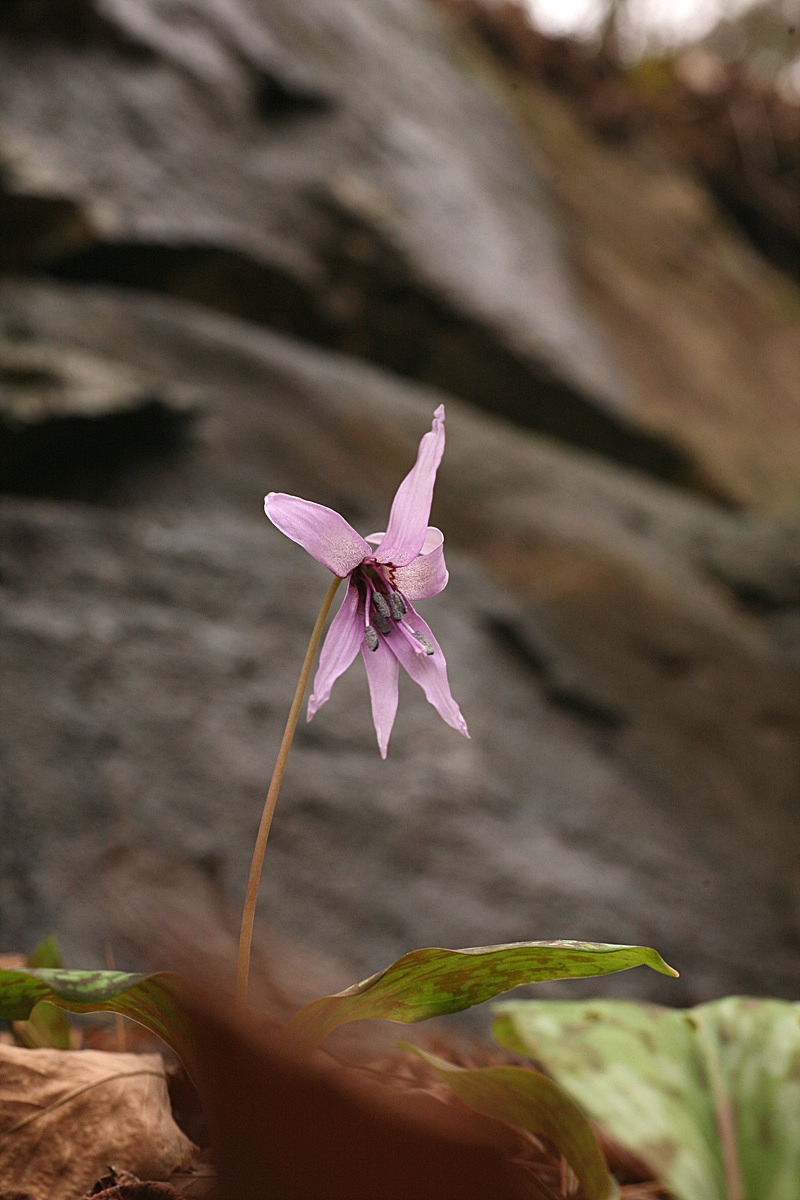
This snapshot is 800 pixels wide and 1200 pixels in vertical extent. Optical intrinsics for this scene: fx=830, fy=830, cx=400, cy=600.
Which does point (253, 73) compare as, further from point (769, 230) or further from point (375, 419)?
point (769, 230)

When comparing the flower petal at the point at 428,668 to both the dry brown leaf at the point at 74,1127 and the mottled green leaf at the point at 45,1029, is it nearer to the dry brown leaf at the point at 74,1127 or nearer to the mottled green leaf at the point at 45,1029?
the dry brown leaf at the point at 74,1127

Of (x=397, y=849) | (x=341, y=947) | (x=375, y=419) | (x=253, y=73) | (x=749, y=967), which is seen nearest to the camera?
(x=341, y=947)

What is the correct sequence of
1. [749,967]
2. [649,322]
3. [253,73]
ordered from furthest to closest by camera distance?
[649,322] → [253,73] → [749,967]

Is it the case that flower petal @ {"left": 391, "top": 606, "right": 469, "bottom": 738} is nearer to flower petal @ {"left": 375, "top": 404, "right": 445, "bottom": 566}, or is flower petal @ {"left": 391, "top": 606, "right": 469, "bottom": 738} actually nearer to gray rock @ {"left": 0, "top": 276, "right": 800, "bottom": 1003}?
flower petal @ {"left": 375, "top": 404, "right": 445, "bottom": 566}

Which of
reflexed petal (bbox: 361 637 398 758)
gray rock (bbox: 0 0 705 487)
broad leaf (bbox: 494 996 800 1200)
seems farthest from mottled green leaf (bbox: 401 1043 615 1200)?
gray rock (bbox: 0 0 705 487)

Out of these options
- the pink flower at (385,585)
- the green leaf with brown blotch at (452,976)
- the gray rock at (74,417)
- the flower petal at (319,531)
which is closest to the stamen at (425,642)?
the pink flower at (385,585)

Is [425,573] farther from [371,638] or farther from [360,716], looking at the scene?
[360,716]

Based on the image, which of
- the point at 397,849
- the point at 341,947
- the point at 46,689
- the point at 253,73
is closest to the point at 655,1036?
the point at 341,947
